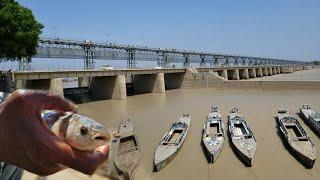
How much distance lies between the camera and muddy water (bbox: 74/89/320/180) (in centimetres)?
2245

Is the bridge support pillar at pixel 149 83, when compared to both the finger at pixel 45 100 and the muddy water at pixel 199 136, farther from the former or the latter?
the finger at pixel 45 100

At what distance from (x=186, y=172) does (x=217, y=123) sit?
1280 cm

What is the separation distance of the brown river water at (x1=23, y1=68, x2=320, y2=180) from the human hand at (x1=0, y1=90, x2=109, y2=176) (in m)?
12.9

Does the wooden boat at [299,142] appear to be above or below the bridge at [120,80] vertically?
below

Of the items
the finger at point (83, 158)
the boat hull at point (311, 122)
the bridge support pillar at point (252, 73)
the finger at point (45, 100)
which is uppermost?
the finger at point (45, 100)

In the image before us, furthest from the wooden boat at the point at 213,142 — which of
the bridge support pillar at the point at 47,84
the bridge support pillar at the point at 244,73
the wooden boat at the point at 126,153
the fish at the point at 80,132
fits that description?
the bridge support pillar at the point at 244,73

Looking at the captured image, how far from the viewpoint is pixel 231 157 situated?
25359mm

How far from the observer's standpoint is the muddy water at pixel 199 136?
22.5m

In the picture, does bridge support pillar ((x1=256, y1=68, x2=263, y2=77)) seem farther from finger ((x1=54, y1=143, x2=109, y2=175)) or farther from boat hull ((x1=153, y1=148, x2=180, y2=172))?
finger ((x1=54, y1=143, x2=109, y2=175))

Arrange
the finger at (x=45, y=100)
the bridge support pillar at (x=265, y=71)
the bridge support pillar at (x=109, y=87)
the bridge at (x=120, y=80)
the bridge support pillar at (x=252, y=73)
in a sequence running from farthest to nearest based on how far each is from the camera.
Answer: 1. the bridge support pillar at (x=265, y=71)
2. the bridge support pillar at (x=252, y=73)
3. the bridge support pillar at (x=109, y=87)
4. the bridge at (x=120, y=80)
5. the finger at (x=45, y=100)

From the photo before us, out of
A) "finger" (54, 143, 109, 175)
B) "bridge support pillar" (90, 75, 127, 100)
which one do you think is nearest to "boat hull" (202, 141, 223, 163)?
"finger" (54, 143, 109, 175)

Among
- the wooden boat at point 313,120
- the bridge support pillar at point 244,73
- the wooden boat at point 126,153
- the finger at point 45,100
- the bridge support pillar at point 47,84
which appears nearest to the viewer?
the finger at point 45,100

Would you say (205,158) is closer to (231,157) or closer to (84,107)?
(231,157)

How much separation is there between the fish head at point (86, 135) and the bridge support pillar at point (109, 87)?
61781mm
